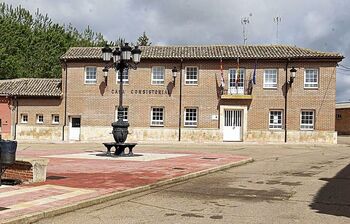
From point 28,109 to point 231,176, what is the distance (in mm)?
26197

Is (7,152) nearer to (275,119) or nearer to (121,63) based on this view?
(121,63)

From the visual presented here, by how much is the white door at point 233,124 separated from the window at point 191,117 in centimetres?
217

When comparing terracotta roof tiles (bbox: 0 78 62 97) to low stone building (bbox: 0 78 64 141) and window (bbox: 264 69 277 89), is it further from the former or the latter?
window (bbox: 264 69 277 89)

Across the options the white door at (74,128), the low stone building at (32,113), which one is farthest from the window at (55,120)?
the white door at (74,128)

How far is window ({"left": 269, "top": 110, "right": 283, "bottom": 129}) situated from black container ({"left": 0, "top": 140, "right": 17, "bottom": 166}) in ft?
87.0

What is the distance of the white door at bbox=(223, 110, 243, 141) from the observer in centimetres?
3509

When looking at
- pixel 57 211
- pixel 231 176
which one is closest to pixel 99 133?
pixel 231 176

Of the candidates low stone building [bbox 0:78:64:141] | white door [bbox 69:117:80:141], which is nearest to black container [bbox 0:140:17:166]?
white door [bbox 69:117:80:141]

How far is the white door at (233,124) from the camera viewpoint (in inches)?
1382

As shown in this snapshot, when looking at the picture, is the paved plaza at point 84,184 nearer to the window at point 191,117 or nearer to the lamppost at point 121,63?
the lamppost at point 121,63

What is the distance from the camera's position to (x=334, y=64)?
34250 millimetres

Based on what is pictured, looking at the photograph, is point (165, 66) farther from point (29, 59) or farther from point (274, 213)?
point (274, 213)

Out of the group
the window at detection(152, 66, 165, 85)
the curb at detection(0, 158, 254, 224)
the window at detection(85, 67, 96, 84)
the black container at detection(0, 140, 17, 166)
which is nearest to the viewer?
the curb at detection(0, 158, 254, 224)

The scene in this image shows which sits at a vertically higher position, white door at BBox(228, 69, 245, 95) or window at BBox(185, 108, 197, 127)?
white door at BBox(228, 69, 245, 95)
